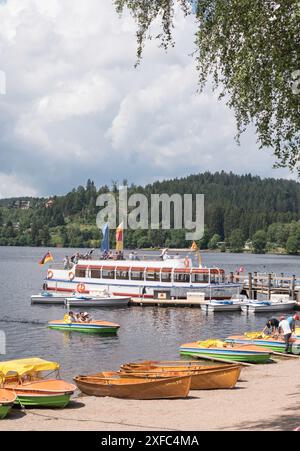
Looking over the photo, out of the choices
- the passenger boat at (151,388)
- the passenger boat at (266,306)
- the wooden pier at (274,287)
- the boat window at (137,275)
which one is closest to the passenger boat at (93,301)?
the boat window at (137,275)

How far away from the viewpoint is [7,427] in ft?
67.3

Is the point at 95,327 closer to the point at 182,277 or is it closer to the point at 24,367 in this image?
the point at 24,367

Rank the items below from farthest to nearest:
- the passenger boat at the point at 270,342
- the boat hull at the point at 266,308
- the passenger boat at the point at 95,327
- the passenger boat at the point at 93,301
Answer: the passenger boat at the point at 93,301 < the boat hull at the point at 266,308 < the passenger boat at the point at 95,327 < the passenger boat at the point at 270,342

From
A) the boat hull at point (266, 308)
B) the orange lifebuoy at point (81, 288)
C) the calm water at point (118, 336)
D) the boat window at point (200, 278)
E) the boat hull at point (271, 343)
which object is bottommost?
the calm water at point (118, 336)

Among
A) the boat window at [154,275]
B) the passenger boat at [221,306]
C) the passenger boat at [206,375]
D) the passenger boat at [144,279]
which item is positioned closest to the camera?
the passenger boat at [206,375]

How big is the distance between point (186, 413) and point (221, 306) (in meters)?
37.8

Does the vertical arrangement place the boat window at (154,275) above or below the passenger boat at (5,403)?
above

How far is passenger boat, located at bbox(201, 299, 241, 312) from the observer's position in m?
59.0

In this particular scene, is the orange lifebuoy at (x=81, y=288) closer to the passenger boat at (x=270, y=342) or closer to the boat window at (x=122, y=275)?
the boat window at (x=122, y=275)

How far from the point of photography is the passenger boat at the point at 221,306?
5897cm

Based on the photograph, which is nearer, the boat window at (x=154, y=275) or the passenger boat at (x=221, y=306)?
the passenger boat at (x=221, y=306)

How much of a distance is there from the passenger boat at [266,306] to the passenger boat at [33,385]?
36035 mm

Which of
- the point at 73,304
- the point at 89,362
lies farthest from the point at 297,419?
the point at 73,304

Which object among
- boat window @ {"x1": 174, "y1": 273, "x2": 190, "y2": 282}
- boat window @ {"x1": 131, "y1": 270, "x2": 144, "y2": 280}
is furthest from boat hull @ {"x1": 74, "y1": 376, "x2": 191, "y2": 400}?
boat window @ {"x1": 131, "y1": 270, "x2": 144, "y2": 280}
